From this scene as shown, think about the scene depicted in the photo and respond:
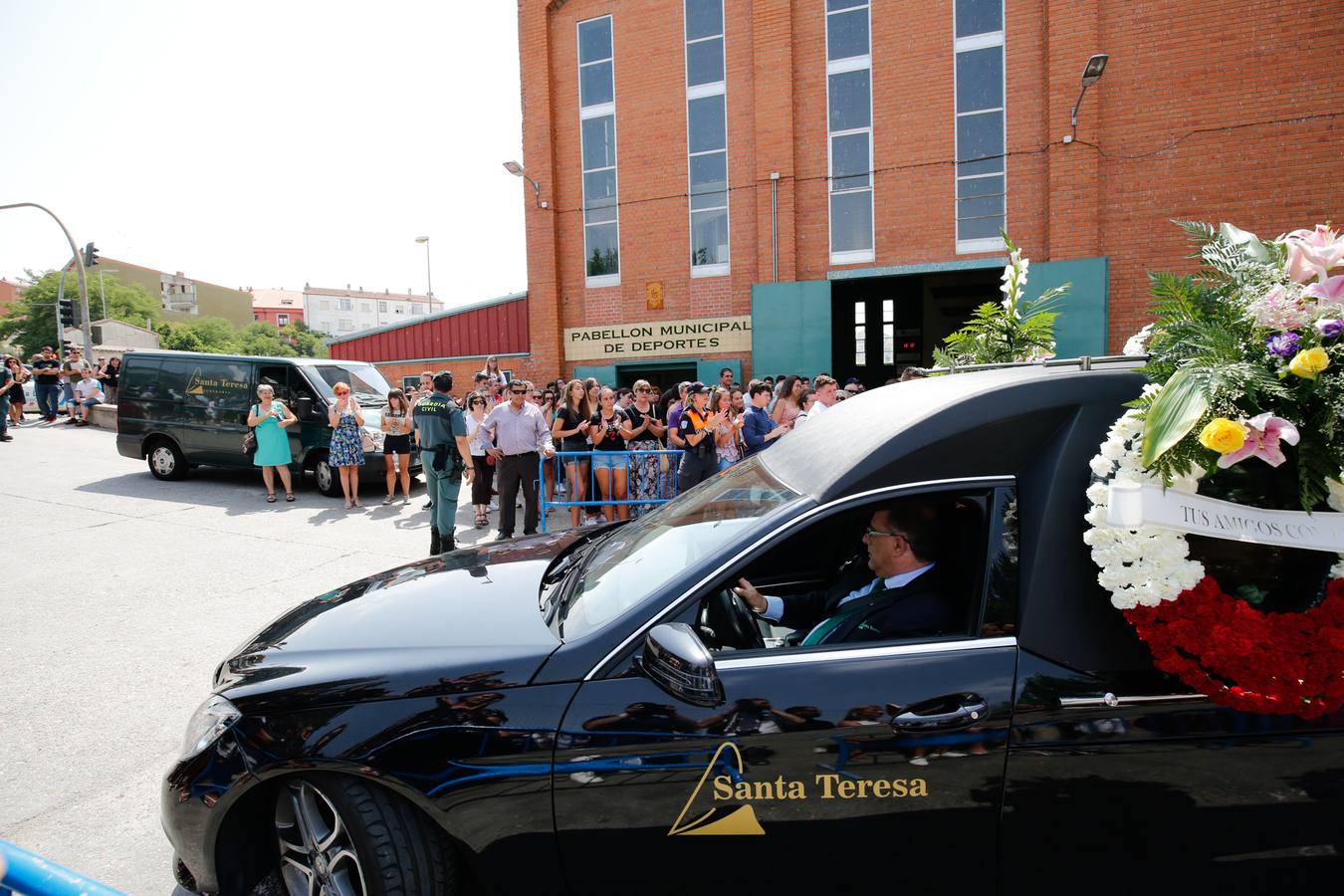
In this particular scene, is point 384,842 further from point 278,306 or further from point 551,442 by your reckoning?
point 278,306

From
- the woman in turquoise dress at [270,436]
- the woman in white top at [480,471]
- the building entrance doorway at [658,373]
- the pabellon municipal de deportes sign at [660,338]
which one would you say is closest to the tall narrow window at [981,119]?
the pabellon municipal de deportes sign at [660,338]

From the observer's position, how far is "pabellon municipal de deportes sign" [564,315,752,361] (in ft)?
53.2

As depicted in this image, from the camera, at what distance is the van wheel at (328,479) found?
36.1 ft

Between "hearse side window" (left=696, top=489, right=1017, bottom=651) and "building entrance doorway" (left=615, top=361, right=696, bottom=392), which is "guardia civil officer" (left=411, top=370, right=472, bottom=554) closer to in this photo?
"hearse side window" (left=696, top=489, right=1017, bottom=651)

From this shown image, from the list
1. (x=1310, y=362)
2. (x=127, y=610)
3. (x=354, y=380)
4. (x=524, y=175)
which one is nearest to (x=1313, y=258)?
(x=1310, y=362)

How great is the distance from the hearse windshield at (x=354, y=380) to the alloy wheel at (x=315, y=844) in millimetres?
9565

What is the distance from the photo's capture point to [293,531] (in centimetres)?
875

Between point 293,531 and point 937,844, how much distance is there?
8464mm

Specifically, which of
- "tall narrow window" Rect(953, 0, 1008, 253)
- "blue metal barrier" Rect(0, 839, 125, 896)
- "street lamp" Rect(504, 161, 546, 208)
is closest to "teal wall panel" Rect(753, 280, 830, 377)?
"tall narrow window" Rect(953, 0, 1008, 253)

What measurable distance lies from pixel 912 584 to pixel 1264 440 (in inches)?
40.6

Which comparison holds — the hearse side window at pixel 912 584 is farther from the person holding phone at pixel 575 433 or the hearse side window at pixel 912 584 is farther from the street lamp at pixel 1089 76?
the street lamp at pixel 1089 76

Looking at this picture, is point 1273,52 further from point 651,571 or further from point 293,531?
point 293,531

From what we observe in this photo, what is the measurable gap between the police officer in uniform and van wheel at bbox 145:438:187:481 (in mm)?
8609

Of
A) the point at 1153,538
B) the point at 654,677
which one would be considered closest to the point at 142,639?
the point at 654,677
